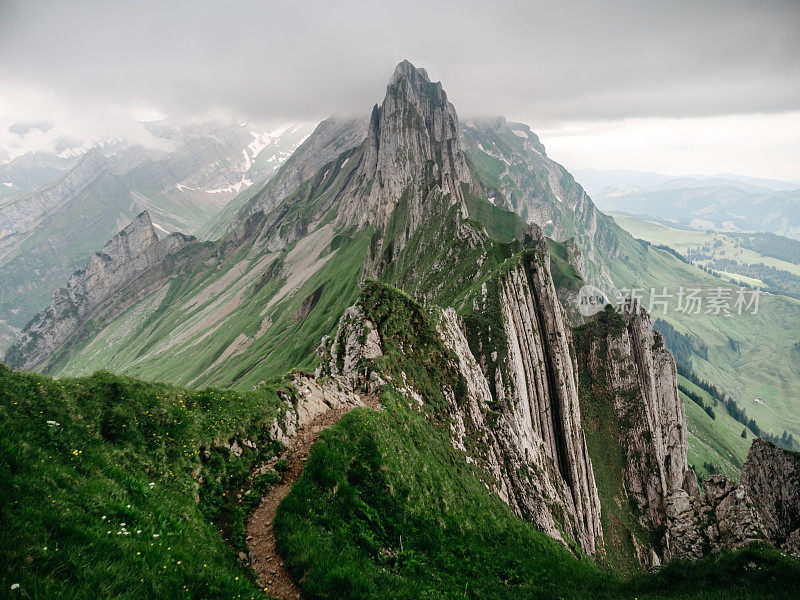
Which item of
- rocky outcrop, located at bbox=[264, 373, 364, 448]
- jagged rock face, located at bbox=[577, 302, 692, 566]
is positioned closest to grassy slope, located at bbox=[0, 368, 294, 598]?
rocky outcrop, located at bbox=[264, 373, 364, 448]

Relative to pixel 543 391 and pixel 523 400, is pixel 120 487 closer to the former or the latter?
pixel 523 400

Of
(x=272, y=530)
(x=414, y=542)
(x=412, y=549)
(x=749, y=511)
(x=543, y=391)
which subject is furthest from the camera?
(x=543, y=391)

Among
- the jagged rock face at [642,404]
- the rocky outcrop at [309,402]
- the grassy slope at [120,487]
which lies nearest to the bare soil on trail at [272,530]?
the grassy slope at [120,487]

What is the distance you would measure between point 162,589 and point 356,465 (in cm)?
1136

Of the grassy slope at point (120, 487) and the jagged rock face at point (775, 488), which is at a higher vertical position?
the grassy slope at point (120, 487)

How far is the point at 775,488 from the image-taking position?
183 feet

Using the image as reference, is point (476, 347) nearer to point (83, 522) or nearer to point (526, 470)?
point (526, 470)

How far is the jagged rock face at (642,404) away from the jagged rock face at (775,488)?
19.6 m

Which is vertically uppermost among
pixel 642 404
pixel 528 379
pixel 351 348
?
pixel 351 348

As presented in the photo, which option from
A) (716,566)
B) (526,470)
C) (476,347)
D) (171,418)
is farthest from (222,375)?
(716,566)

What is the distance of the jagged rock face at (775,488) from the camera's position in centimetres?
5031

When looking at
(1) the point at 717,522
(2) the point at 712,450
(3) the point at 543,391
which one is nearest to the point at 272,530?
(1) the point at 717,522

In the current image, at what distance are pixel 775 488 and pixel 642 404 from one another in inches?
1144

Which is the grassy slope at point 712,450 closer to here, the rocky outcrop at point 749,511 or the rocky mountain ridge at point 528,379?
the rocky mountain ridge at point 528,379
